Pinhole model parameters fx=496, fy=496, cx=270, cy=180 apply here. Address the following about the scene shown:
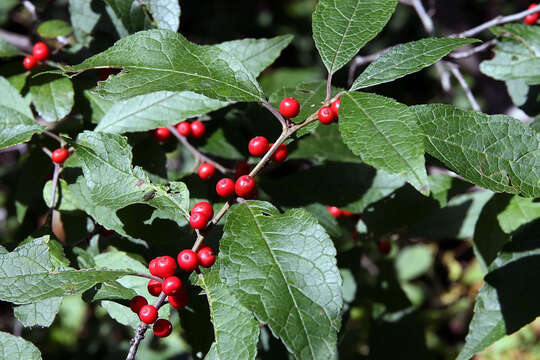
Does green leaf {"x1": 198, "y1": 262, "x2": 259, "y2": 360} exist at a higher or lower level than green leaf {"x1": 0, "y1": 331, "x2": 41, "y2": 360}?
higher

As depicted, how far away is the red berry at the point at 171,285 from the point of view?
4.93ft

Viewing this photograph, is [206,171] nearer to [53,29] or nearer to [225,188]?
[225,188]

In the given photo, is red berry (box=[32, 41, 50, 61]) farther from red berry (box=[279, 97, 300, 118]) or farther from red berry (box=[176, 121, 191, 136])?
red berry (box=[279, 97, 300, 118])

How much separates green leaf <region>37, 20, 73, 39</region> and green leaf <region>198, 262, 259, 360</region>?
5.13 ft

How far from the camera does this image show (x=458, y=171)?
1426 millimetres

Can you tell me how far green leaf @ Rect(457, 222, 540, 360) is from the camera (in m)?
1.83

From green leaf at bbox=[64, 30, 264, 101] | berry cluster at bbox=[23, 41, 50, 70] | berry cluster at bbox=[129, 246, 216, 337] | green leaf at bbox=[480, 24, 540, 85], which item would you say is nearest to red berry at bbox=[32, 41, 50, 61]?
berry cluster at bbox=[23, 41, 50, 70]

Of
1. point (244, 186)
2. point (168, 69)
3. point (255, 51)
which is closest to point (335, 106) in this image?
point (244, 186)

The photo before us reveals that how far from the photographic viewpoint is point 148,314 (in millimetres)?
1522

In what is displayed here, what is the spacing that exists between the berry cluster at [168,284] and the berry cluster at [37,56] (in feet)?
4.09

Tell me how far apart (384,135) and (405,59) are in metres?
0.33

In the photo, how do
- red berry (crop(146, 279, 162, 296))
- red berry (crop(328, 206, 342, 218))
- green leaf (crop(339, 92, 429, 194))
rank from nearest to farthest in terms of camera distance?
green leaf (crop(339, 92, 429, 194)), red berry (crop(146, 279, 162, 296)), red berry (crop(328, 206, 342, 218))

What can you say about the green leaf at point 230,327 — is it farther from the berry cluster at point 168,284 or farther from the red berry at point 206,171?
the red berry at point 206,171

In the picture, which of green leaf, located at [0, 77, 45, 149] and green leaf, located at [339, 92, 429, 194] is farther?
green leaf, located at [0, 77, 45, 149]
